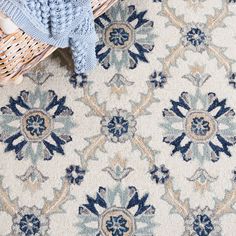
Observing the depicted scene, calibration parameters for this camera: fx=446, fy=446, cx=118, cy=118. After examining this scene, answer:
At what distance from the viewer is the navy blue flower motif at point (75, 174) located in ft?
3.72

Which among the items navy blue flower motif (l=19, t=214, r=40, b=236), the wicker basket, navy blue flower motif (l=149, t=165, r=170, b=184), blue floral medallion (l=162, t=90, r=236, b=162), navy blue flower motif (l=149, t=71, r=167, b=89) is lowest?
navy blue flower motif (l=19, t=214, r=40, b=236)

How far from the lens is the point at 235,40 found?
1.30 meters

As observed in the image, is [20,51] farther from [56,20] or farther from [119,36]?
[119,36]

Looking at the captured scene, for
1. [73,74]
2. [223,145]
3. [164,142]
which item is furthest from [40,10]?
[223,145]

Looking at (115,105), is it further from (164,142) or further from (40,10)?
(40,10)

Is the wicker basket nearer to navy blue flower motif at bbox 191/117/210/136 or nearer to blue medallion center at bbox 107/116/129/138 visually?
blue medallion center at bbox 107/116/129/138

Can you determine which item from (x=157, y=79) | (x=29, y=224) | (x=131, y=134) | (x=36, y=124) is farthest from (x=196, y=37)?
(x=29, y=224)

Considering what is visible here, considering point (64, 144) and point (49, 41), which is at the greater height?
point (49, 41)

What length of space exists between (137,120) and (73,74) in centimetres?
23

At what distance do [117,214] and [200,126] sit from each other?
323mm

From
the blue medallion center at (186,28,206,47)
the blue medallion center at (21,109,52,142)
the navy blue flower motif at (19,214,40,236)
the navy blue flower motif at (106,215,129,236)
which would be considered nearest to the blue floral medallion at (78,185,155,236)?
the navy blue flower motif at (106,215,129,236)

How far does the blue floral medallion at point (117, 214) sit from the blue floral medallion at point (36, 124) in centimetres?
17

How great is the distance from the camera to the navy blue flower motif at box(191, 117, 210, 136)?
46.7 inches

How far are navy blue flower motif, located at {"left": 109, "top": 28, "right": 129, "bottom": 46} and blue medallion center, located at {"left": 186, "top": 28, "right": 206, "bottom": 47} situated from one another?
183 millimetres
